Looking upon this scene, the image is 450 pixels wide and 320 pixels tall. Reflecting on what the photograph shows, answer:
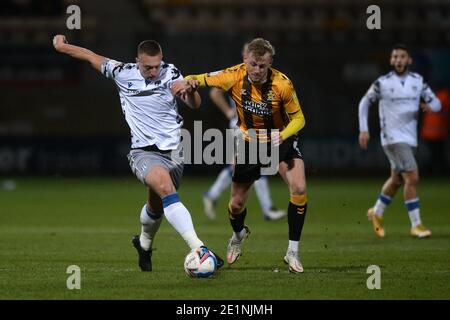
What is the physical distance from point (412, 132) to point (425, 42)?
1115 centimetres

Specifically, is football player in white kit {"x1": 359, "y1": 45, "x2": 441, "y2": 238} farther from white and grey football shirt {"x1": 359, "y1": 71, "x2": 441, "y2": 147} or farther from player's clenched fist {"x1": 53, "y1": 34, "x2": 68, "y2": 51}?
player's clenched fist {"x1": 53, "y1": 34, "x2": 68, "y2": 51}

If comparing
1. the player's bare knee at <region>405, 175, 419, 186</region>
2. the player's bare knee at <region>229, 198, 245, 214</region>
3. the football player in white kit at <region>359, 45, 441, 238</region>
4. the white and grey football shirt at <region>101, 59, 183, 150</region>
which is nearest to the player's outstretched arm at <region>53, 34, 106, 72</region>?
the white and grey football shirt at <region>101, 59, 183, 150</region>

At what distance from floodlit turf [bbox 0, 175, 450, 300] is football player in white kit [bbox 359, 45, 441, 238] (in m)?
0.60

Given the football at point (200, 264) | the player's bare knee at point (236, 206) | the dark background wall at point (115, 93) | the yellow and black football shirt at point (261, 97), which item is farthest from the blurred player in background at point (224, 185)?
the dark background wall at point (115, 93)

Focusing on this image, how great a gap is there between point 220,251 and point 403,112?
3375 millimetres

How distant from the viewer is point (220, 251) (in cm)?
1116

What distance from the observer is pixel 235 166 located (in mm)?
9891

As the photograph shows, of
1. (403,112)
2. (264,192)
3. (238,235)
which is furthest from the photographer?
(264,192)

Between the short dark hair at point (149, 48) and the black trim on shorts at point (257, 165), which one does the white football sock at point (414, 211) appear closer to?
the black trim on shorts at point (257, 165)

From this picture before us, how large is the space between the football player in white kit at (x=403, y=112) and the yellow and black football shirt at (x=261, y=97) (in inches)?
132

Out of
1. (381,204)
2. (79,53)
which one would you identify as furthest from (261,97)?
(381,204)

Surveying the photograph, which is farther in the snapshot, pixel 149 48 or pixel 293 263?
pixel 293 263

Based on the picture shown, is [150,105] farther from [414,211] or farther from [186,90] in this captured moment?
[414,211]
